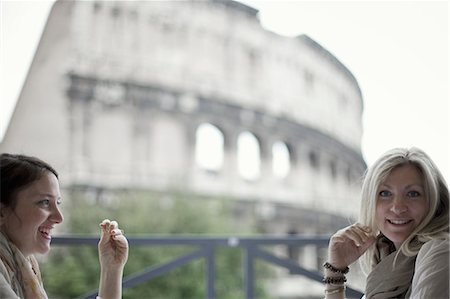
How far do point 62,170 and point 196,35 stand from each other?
4.88 meters

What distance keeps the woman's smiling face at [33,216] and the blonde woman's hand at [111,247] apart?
5.0 inches

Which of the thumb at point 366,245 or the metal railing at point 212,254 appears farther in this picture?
the metal railing at point 212,254

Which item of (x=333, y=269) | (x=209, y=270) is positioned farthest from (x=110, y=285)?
(x=209, y=270)

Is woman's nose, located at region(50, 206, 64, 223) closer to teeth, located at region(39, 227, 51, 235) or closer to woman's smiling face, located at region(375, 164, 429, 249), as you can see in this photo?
teeth, located at region(39, 227, 51, 235)

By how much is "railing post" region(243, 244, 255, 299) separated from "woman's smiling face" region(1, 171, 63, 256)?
166 cm

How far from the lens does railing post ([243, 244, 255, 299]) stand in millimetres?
2633

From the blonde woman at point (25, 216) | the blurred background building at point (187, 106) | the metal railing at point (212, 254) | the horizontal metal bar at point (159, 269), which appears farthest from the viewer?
the blurred background building at point (187, 106)

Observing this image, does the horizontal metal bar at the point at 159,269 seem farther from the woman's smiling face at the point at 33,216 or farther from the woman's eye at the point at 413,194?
the woman's eye at the point at 413,194

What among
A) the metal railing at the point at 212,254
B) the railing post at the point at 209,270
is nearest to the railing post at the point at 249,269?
the metal railing at the point at 212,254

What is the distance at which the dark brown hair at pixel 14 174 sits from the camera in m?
1.01

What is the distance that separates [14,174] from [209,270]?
1.76 m

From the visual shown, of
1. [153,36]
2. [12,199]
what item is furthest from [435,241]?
[153,36]

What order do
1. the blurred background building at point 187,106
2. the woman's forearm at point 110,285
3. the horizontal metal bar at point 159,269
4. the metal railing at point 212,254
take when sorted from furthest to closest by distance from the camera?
the blurred background building at point 187,106 < the metal railing at point 212,254 < the horizontal metal bar at point 159,269 < the woman's forearm at point 110,285

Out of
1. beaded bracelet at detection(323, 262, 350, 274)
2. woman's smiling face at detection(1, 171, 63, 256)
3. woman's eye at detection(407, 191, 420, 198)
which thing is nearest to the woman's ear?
woman's smiling face at detection(1, 171, 63, 256)
